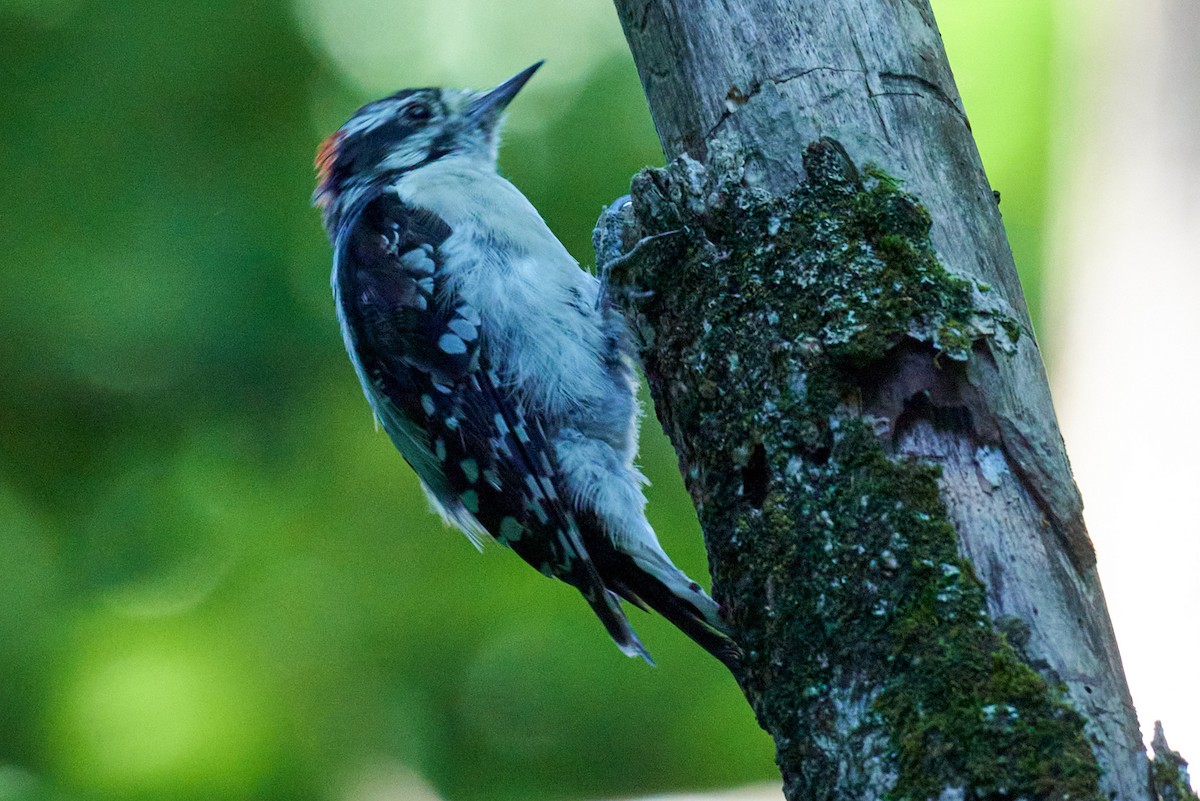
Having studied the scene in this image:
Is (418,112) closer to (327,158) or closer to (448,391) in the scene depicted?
(327,158)

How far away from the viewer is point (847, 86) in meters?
2.08

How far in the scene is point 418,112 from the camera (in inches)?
153

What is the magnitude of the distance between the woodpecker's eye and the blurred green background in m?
0.82

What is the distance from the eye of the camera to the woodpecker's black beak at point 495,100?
3869 mm

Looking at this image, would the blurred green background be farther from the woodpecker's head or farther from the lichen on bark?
the lichen on bark

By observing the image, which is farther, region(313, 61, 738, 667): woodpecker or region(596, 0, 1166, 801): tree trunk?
region(313, 61, 738, 667): woodpecker

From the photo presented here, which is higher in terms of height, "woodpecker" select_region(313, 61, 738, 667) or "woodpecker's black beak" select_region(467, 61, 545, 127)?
"woodpecker's black beak" select_region(467, 61, 545, 127)

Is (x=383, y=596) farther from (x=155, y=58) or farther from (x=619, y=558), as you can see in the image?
(x=155, y=58)

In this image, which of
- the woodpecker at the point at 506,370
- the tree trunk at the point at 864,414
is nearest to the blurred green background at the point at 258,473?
the woodpecker at the point at 506,370

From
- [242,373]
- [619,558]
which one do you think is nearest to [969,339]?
[619,558]

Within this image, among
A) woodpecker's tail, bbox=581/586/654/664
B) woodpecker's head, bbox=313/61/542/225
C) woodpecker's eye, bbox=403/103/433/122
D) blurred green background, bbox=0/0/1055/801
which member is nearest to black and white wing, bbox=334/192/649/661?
woodpecker's tail, bbox=581/586/654/664

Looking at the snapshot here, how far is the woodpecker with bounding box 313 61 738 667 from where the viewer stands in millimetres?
2998

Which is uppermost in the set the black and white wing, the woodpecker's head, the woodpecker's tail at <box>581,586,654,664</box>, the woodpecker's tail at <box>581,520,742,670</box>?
the woodpecker's head

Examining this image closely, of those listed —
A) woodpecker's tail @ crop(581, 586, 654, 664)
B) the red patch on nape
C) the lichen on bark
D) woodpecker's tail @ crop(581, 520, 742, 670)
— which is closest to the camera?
the lichen on bark
